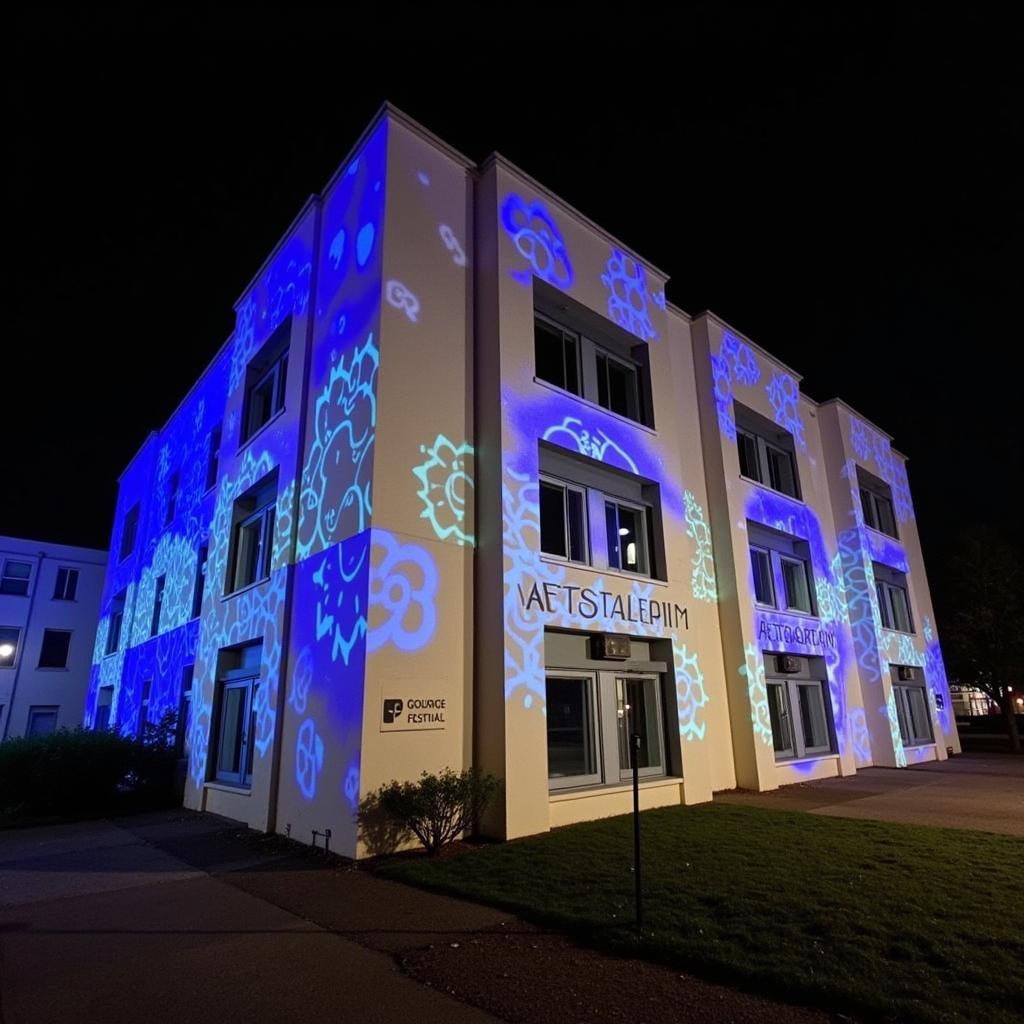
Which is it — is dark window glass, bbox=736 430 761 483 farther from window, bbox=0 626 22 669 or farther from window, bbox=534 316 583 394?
window, bbox=0 626 22 669

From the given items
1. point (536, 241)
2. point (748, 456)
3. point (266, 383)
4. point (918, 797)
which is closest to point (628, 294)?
point (536, 241)

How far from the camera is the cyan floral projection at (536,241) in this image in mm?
11758

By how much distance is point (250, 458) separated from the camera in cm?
1355

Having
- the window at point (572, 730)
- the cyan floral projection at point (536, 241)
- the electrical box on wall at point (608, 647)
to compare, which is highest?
the cyan floral projection at point (536, 241)

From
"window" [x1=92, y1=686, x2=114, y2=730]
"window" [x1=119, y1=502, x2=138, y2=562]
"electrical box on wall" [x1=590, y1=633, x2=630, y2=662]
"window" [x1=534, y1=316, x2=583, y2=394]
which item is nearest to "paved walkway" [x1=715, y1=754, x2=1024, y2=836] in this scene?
"electrical box on wall" [x1=590, y1=633, x2=630, y2=662]

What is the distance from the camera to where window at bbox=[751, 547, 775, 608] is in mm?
15992

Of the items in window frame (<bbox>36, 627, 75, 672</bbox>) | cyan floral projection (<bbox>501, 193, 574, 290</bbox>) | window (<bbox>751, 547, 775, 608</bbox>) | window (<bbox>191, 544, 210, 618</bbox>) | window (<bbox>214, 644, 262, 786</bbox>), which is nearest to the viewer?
window (<bbox>214, 644, 262, 786</bbox>)

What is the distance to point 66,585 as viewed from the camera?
1139 inches

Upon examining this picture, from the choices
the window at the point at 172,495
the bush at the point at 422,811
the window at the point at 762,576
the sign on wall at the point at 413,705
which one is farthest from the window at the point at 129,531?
the window at the point at 762,576

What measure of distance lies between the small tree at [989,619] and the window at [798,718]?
40.1 ft

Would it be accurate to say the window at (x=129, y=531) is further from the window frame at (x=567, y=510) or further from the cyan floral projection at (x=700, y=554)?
the cyan floral projection at (x=700, y=554)

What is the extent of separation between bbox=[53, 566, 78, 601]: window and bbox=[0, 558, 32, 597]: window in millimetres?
1047

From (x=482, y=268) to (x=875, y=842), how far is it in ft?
33.2

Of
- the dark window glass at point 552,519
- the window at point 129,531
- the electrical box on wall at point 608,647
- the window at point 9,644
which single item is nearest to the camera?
the electrical box on wall at point 608,647
